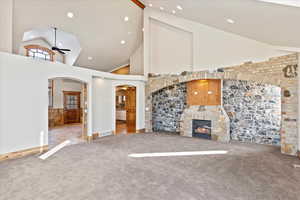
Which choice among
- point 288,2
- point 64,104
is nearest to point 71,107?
point 64,104

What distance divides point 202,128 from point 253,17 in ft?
13.3

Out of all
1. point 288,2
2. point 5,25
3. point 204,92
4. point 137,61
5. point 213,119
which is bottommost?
point 213,119

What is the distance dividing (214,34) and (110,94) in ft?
15.3

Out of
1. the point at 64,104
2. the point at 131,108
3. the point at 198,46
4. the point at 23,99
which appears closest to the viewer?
the point at 23,99

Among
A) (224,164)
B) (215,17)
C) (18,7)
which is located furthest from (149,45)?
(224,164)

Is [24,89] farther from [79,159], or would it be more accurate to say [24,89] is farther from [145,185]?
[145,185]

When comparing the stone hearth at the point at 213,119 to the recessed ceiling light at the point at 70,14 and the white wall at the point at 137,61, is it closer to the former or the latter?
the white wall at the point at 137,61

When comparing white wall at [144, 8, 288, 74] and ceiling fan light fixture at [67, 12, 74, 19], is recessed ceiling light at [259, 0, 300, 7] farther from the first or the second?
ceiling fan light fixture at [67, 12, 74, 19]

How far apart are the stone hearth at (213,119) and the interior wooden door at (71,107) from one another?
7111mm

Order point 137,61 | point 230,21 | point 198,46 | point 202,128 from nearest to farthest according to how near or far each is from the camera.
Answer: point 230,21 < point 198,46 < point 202,128 < point 137,61

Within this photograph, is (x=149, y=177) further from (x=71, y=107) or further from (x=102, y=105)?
(x=71, y=107)

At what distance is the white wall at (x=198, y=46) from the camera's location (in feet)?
16.3

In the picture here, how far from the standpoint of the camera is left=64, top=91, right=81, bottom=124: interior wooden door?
9.73m

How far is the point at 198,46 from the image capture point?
6.16 metres
